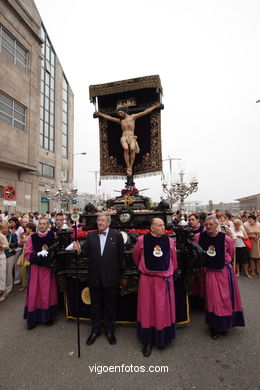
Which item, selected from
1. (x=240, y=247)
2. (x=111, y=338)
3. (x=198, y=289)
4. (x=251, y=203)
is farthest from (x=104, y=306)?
(x=251, y=203)

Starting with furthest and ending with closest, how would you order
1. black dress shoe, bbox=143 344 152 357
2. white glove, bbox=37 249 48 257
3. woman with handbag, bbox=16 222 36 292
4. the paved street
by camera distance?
woman with handbag, bbox=16 222 36 292, white glove, bbox=37 249 48 257, black dress shoe, bbox=143 344 152 357, the paved street

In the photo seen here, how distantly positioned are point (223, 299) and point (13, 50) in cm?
→ 2088

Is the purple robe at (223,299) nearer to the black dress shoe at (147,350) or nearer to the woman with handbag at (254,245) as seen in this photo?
the black dress shoe at (147,350)

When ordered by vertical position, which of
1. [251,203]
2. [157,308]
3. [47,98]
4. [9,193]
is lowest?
[157,308]

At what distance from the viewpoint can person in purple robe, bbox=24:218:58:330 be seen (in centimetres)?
337

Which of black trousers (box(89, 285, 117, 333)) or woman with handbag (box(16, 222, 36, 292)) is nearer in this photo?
black trousers (box(89, 285, 117, 333))

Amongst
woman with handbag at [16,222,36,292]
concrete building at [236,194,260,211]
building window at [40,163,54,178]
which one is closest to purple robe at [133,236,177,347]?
woman with handbag at [16,222,36,292]

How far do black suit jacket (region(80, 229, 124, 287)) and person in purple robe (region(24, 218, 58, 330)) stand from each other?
875mm

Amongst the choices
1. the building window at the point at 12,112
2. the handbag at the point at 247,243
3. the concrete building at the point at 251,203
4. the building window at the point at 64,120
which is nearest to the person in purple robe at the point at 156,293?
the handbag at the point at 247,243

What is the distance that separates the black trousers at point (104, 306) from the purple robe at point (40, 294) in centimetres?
96

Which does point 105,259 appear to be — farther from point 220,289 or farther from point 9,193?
point 9,193

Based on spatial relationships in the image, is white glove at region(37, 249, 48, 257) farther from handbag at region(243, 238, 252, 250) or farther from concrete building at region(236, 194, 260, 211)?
concrete building at region(236, 194, 260, 211)

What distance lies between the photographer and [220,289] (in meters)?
3.07

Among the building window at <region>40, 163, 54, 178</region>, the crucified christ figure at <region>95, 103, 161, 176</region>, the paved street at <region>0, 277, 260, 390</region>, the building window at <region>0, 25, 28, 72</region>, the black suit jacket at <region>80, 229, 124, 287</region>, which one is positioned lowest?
the paved street at <region>0, 277, 260, 390</region>
